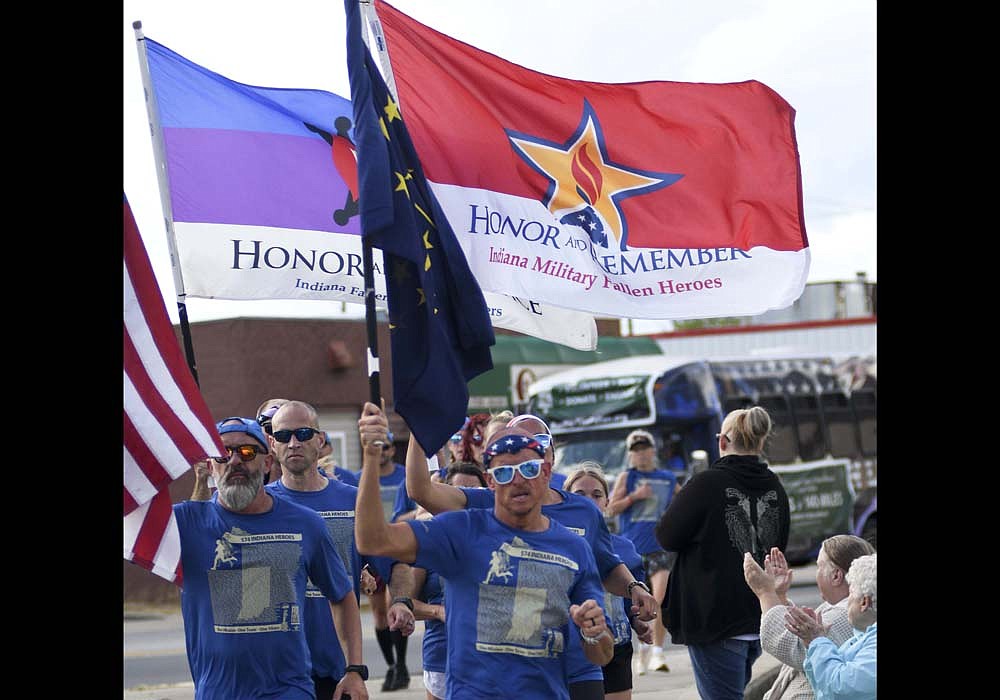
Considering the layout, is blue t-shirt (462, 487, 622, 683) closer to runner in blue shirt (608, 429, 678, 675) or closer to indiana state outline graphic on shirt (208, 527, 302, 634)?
indiana state outline graphic on shirt (208, 527, 302, 634)

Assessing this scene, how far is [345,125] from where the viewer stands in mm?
9062

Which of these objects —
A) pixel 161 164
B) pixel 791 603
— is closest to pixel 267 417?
pixel 161 164

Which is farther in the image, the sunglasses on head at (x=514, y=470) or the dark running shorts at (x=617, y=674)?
the dark running shorts at (x=617, y=674)

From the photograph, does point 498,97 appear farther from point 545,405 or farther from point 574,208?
point 545,405

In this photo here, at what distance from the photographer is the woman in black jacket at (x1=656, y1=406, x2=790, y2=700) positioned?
7516 mm

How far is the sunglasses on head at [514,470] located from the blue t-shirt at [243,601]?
4.07ft

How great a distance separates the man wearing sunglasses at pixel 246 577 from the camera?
604 cm

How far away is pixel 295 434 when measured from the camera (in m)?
7.05

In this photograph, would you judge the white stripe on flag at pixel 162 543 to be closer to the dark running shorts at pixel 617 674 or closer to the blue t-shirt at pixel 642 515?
the dark running shorts at pixel 617 674

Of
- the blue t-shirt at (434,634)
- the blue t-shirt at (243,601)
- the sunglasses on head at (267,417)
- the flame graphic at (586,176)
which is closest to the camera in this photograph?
the blue t-shirt at (243,601)

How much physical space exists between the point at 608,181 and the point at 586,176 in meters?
0.14

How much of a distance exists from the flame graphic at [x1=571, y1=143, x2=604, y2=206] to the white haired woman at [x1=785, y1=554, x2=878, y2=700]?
284 centimetres

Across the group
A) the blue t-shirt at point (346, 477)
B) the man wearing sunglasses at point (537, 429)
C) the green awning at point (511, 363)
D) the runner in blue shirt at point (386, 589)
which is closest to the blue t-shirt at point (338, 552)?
the runner in blue shirt at point (386, 589)
